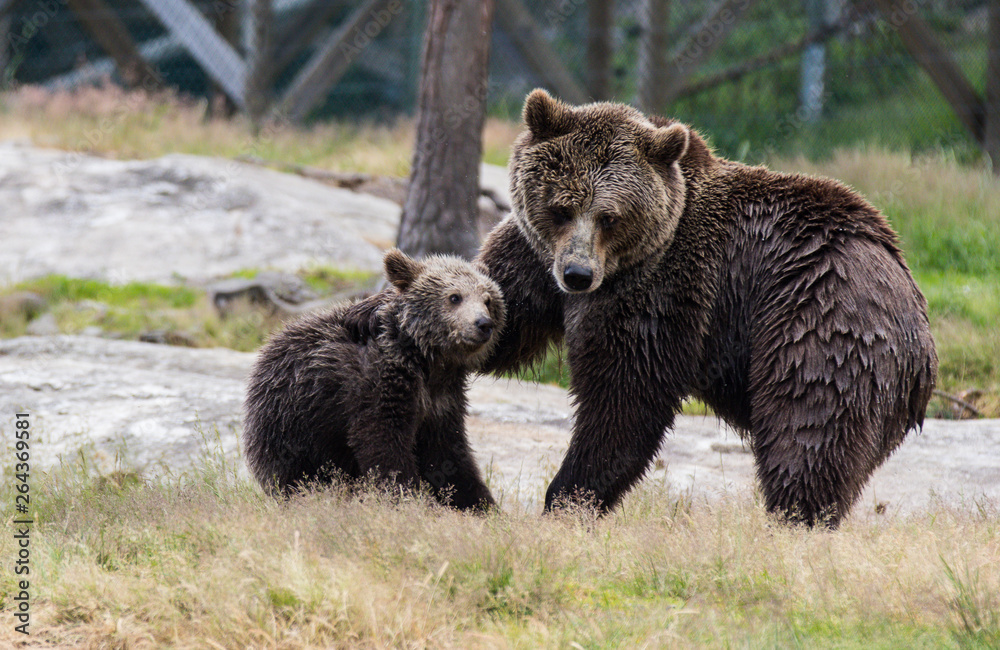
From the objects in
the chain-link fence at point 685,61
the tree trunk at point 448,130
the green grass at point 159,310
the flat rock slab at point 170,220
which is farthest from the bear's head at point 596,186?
the flat rock slab at point 170,220

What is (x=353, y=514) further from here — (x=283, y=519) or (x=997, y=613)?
(x=997, y=613)

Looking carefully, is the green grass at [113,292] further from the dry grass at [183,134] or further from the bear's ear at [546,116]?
the bear's ear at [546,116]

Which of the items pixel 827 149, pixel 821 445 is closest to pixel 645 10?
pixel 827 149

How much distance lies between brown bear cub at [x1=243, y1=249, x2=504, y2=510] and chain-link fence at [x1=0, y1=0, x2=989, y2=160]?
5414mm

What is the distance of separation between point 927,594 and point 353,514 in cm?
207

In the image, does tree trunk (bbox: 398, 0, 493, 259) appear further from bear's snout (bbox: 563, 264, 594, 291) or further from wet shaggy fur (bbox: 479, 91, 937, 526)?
bear's snout (bbox: 563, 264, 594, 291)

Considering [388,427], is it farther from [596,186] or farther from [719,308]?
[719,308]

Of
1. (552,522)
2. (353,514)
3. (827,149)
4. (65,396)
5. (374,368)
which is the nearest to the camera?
(353,514)

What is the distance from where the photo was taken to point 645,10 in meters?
11.9

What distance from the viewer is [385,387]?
448cm

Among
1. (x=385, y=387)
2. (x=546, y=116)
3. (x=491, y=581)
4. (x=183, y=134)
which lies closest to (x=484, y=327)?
(x=385, y=387)

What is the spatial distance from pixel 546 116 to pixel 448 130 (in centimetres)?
372

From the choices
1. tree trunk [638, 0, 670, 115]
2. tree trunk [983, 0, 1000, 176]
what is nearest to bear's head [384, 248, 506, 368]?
tree trunk [638, 0, 670, 115]

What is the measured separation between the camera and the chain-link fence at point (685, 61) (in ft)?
38.4
